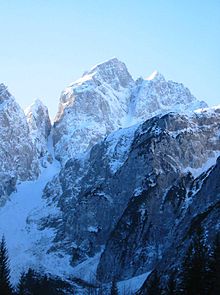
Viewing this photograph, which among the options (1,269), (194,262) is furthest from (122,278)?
(194,262)

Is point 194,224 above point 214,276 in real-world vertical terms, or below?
above

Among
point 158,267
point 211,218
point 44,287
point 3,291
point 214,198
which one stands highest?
point 214,198

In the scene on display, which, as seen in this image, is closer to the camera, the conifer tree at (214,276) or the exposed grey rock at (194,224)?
the conifer tree at (214,276)

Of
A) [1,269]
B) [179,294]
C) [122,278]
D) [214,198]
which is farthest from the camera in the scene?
[122,278]

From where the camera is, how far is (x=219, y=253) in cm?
7600

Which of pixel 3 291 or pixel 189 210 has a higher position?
pixel 189 210

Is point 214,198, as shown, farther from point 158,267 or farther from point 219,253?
point 219,253

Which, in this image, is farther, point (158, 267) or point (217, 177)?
point (217, 177)

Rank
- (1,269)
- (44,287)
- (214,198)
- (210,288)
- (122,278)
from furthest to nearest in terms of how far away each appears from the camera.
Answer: (122,278)
(214,198)
(44,287)
(1,269)
(210,288)

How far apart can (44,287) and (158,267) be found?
2881cm

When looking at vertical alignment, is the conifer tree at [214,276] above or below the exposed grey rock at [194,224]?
below

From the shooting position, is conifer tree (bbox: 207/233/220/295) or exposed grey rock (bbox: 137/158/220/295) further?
exposed grey rock (bbox: 137/158/220/295)

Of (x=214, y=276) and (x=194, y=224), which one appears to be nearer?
(x=214, y=276)

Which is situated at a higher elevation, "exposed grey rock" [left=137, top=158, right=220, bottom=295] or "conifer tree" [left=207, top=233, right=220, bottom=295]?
"exposed grey rock" [left=137, top=158, right=220, bottom=295]
